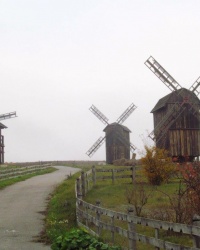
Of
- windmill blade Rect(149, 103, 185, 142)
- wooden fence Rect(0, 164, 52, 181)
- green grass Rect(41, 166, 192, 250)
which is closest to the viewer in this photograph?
green grass Rect(41, 166, 192, 250)

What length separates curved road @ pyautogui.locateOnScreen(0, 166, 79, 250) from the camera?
12289 millimetres

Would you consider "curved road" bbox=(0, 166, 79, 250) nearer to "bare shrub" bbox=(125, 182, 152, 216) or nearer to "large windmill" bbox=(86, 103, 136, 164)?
"bare shrub" bbox=(125, 182, 152, 216)

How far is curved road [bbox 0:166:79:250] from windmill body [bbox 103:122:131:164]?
28.1 meters

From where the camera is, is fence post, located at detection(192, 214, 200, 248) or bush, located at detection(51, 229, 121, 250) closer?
fence post, located at detection(192, 214, 200, 248)

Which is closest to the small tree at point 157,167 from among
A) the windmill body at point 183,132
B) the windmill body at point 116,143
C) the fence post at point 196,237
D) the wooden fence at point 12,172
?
the wooden fence at point 12,172

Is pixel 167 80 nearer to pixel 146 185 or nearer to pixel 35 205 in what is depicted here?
pixel 146 185

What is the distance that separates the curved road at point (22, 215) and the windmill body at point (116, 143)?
92.2 feet

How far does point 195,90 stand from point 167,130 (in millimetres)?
5889

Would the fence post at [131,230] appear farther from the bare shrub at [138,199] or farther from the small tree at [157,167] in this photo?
the small tree at [157,167]

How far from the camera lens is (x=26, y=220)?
16.3 meters

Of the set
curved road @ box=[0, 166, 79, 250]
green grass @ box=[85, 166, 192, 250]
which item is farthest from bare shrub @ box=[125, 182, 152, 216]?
curved road @ box=[0, 166, 79, 250]

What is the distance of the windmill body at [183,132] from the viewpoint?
40656 millimetres

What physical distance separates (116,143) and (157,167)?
30.8 metres

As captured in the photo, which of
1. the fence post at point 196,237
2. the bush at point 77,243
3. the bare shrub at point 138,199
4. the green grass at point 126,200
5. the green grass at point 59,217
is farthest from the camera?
the bare shrub at point 138,199
